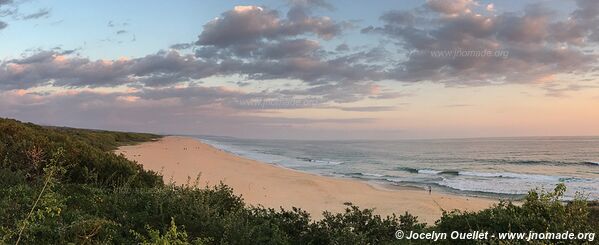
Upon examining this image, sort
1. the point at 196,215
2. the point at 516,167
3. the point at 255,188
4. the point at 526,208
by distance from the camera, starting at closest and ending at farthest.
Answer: the point at 526,208 < the point at 196,215 < the point at 255,188 < the point at 516,167

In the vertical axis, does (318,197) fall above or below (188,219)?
below

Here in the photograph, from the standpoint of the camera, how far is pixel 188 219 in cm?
720

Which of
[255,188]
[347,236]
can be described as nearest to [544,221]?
[347,236]

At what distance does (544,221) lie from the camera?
5754 millimetres

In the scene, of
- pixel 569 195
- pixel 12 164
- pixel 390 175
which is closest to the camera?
pixel 12 164

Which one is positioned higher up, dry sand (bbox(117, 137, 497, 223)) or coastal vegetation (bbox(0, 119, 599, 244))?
coastal vegetation (bbox(0, 119, 599, 244))

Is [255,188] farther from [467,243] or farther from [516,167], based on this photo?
[516,167]

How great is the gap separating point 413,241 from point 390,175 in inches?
1319

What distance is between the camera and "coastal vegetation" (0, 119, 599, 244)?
227 inches

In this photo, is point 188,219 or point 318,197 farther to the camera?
point 318,197

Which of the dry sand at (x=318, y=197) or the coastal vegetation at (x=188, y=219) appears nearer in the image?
the coastal vegetation at (x=188, y=219)

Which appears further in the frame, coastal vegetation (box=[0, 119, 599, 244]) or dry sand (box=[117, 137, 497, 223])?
dry sand (box=[117, 137, 497, 223])

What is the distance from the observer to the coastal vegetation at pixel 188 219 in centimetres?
576

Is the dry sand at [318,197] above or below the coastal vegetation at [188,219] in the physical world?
below
